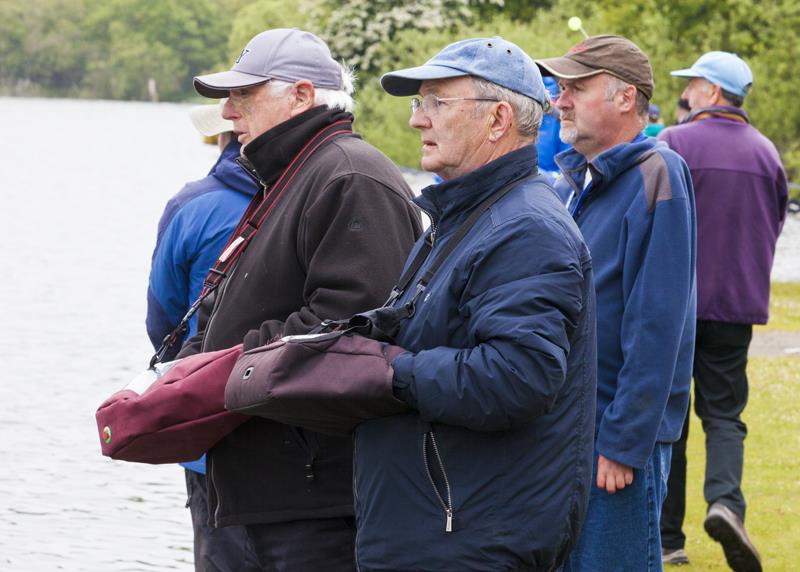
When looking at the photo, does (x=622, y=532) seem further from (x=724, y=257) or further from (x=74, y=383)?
(x=74, y=383)

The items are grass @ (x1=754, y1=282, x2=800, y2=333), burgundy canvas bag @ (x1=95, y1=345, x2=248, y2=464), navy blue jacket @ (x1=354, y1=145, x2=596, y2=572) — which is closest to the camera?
navy blue jacket @ (x1=354, y1=145, x2=596, y2=572)

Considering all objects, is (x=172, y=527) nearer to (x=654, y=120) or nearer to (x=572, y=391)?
(x=572, y=391)

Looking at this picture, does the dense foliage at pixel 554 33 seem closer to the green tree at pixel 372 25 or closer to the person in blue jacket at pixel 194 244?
the green tree at pixel 372 25

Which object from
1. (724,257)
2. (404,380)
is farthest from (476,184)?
(724,257)

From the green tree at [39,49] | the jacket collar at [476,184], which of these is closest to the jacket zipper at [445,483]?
the jacket collar at [476,184]

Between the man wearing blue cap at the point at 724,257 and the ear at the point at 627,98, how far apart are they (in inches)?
81.3

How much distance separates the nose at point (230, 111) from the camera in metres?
4.44

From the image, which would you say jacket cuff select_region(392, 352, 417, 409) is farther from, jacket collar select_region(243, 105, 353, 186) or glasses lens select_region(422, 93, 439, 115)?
jacket collar select_region(243, 105, 353, 186)

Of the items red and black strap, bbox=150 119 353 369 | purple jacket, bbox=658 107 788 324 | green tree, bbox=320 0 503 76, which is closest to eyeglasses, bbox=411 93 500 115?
red and black strap, bbox=150 119 353 369

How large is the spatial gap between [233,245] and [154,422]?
0.66 m

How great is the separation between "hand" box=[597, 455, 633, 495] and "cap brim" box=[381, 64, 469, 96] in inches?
50.4

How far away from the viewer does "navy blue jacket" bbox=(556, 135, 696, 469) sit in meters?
4.20

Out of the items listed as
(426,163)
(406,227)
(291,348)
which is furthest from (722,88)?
(291,348)

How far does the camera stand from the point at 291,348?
3385 millimetres
